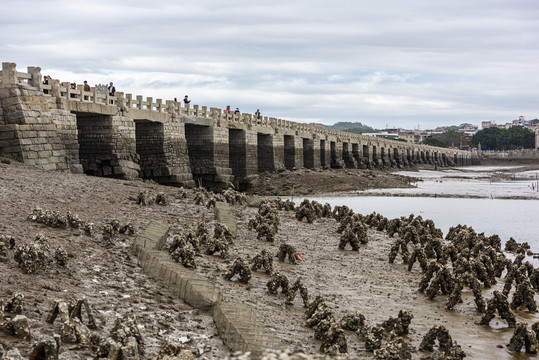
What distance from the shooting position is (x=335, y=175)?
47.7m

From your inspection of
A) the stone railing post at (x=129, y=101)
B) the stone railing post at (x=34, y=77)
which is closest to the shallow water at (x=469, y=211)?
the stone railing post at (x=129, y=101)

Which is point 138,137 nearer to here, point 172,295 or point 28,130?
point 28,130

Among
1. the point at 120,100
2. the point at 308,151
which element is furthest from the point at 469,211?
the point at 308,151

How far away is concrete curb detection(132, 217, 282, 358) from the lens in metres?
7.49

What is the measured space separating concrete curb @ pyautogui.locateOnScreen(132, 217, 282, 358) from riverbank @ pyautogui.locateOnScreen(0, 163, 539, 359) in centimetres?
15

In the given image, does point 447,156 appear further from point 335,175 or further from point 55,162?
point 55,162

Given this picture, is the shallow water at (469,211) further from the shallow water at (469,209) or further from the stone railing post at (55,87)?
the stone railing post at (55,87)

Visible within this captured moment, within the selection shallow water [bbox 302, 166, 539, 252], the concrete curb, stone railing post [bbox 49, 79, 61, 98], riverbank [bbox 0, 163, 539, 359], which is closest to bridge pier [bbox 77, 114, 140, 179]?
stone railing post [bbox 49, 79, 61, 98]

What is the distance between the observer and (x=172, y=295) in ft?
31.5

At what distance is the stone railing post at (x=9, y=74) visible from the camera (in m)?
21.9

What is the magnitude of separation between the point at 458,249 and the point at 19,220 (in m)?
11.8

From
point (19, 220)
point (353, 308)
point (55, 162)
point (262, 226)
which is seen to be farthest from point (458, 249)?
point (55, 162)

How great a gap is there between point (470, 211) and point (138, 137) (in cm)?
1849

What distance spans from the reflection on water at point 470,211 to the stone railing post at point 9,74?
16.9 m
